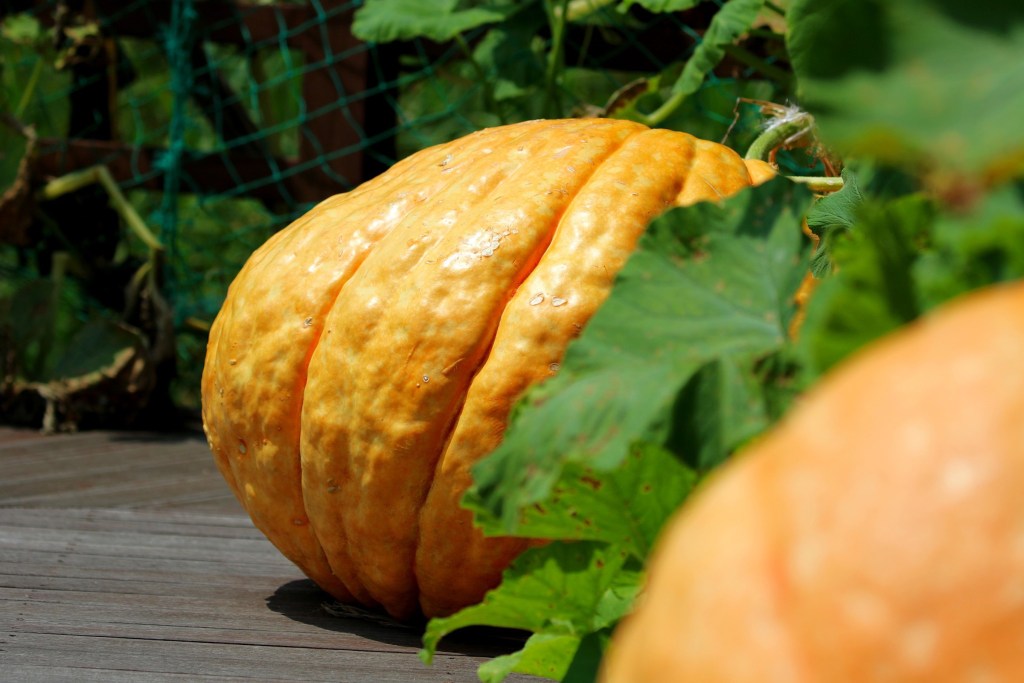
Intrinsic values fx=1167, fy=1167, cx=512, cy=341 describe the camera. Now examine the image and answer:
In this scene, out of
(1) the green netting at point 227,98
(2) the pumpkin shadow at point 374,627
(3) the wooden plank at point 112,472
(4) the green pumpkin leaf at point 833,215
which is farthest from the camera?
(1) the green netting at point 227,98

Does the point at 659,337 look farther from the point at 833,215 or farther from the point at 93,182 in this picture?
the point at 93,182

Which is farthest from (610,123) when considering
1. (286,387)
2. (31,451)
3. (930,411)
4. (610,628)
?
(31,451)

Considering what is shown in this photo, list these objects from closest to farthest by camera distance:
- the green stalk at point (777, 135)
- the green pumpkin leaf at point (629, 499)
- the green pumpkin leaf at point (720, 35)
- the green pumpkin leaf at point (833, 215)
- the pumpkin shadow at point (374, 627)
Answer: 1. the green pumpkin leaf at point (629, 499)
2. the green pumpkin leaf at point (833, 215)
3. the pumpkin shadow at point (374, 627)
4. the green stalk at point (777, 135)
5. the green pumpkin leaf at point (720, 35)

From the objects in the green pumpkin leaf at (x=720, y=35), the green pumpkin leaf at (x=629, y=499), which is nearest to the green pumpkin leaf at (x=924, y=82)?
the green pumpkin leaf at (x=629, y=499)

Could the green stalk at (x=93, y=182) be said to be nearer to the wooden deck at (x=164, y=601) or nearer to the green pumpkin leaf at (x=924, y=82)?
the wooden deck at (x=164, y=601)

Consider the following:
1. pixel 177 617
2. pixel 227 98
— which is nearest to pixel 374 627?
pixel 177 617

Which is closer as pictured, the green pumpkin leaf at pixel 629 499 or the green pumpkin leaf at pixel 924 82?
the green pumpkin leaf at pixel 924 82

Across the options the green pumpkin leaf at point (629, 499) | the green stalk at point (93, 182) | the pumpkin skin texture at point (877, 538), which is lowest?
the green stalk at point (93, 182)

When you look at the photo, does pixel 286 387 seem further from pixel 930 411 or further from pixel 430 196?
pixel 930 411
